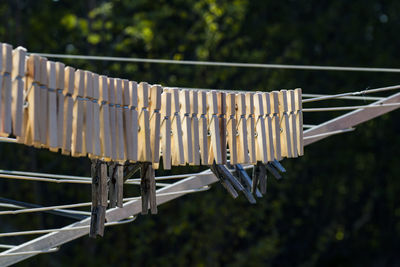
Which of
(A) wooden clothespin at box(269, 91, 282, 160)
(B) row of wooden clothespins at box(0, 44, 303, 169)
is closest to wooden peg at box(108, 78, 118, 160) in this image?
(B) row of wooden clothespins at box(0, 44, 303, 169)

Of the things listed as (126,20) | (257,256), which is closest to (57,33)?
(126,20)

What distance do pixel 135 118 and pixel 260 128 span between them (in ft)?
2.21

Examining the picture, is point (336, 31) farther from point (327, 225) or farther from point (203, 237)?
point (203, 237)

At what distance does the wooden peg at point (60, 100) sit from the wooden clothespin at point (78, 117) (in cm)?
6

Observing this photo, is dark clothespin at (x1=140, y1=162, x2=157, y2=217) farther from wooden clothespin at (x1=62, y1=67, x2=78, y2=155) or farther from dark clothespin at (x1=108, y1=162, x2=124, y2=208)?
wooden clothespin at (x1=62, y1=67, x2=78, y2=155)

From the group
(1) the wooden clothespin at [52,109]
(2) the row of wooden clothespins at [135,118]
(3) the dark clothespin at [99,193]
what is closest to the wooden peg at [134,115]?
(2) the row of wooden clothespins at [135,118]

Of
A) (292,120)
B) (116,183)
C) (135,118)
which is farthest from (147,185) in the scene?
(292,120)

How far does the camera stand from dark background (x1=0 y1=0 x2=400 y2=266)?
357 inches

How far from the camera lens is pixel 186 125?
3.00m

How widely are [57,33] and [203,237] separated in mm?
3136

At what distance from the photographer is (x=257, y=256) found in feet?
30.4

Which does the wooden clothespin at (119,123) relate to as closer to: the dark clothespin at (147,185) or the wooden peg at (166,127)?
the wooden peg at (166,127)

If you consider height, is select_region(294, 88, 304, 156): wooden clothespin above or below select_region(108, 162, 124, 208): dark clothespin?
above

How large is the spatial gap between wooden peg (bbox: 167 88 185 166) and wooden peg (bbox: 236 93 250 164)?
311 millimetres
